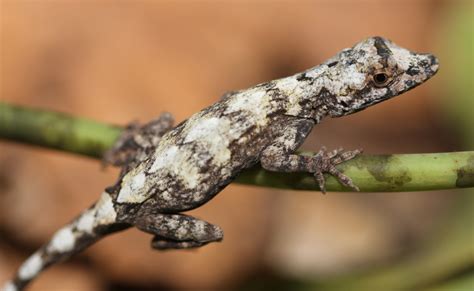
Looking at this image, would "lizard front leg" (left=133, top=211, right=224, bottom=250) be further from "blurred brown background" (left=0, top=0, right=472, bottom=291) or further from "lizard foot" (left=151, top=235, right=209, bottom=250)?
"blurred brown background" (left=0, top=0, right=472, bottom=291)

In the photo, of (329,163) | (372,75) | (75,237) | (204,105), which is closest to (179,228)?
(75,237)

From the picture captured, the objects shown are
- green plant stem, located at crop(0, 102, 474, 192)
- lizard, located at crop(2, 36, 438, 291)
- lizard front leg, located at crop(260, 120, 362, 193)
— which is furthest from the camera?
lizard, located at crop(2, 36, 438, 291)

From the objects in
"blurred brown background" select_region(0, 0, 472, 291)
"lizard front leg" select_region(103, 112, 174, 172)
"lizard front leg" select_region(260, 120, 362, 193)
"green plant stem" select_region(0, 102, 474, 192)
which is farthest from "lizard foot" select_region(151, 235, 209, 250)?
"blurred brown background" select_region(0, 0, 472, 291)

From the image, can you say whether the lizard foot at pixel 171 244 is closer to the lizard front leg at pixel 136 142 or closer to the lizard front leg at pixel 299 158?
the lizard front leg at pixel 136 142

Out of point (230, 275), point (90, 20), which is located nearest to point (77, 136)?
point (230, 275)

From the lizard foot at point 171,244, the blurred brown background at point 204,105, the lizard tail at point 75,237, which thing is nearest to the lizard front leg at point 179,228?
the lizard foot at point 171,244

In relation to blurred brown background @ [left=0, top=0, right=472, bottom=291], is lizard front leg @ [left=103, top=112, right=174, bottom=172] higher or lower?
lower

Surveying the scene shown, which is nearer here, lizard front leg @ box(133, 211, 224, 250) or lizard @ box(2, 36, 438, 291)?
lizard @ box(2, 36, 438, 291)

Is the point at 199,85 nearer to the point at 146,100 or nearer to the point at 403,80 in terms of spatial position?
the point at 146,100
